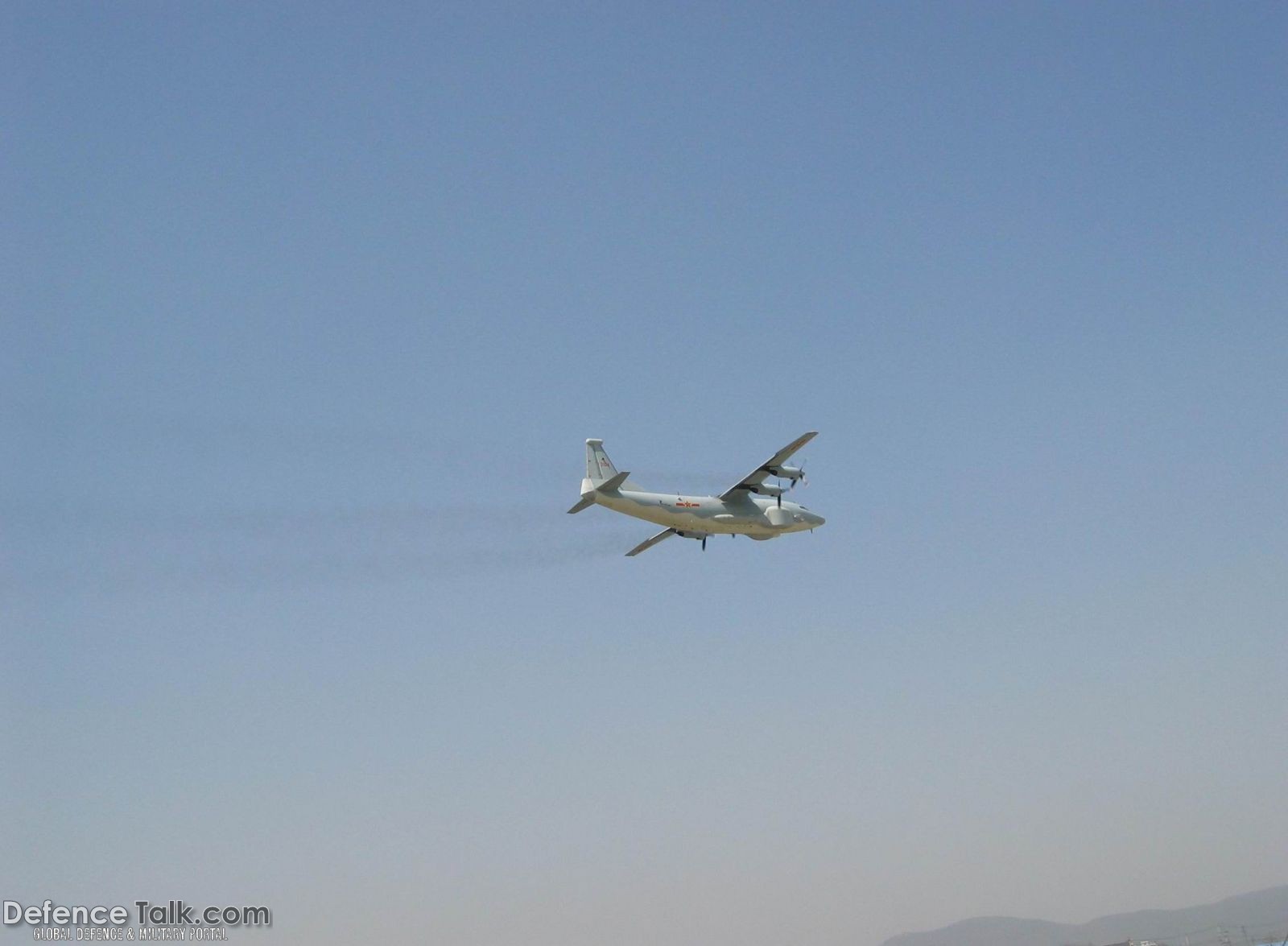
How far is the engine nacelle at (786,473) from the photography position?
49.4 metres

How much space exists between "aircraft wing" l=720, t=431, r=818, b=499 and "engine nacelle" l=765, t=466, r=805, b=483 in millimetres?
232

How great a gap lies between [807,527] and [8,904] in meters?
33.4

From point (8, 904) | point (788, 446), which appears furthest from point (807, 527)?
→ point (8, 904)

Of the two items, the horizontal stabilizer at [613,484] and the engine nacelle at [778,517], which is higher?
the horizontal stabilizer at [613,484]

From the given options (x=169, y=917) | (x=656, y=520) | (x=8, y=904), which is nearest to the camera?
(x=8, y=904)

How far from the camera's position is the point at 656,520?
48.2 metres

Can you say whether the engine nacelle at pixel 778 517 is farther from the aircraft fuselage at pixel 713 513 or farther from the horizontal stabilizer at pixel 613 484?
the horizontal stabilizer at pixel 613 484

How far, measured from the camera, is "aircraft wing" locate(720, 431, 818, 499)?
4806 centimetres

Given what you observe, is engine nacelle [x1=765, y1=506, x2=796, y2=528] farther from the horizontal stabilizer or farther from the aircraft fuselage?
the horizontal stabilizer

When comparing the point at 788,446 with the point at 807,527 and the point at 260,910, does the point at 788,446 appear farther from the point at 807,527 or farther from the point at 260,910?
the point at 260,910

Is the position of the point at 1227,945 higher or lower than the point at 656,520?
lower

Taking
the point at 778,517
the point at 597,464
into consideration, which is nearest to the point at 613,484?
the point at 597,464

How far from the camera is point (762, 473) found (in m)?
49.2

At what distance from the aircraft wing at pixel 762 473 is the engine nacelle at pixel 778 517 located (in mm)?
1307
